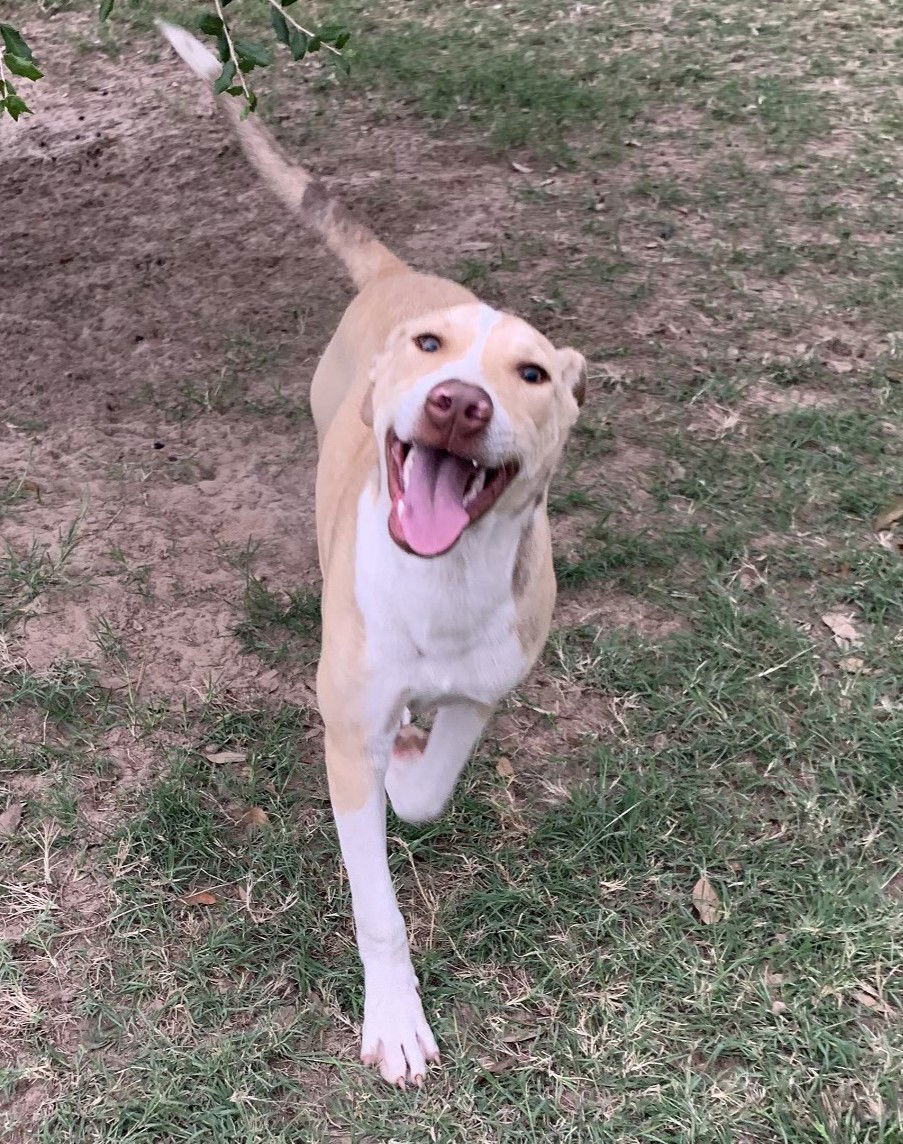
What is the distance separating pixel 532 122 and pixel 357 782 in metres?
5.39

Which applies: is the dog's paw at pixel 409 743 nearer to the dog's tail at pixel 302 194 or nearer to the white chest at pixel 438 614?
the white chest at pixel 438 614

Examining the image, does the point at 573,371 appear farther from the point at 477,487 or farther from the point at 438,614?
the point at 438,614

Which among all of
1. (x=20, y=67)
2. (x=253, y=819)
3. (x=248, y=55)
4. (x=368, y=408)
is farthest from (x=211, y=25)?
(x=253, y=819)

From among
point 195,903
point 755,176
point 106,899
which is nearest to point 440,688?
point 195,903

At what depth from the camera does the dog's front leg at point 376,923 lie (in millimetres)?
2223

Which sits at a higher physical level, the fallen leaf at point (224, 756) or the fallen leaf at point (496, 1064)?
the fallen leaf at point (224, 756)

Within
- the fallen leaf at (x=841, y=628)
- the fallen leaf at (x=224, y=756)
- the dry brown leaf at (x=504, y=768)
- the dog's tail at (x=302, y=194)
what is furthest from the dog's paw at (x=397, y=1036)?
the dog's tail at (x=302, y=194)

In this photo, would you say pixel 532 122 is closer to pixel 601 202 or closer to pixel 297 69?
pixel 601 202

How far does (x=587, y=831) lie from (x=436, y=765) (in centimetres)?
51

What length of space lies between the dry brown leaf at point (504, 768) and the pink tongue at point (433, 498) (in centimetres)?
124

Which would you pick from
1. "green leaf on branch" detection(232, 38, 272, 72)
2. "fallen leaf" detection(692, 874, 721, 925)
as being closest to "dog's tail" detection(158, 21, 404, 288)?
"green leaf on branch" detection(232, 38, 272, 72)

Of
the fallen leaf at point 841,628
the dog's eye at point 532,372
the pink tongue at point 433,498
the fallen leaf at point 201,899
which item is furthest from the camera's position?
the fallen leaf at point 841,628

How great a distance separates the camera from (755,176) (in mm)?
5941

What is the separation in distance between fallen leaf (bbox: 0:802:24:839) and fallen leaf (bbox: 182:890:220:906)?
21.6 inches
